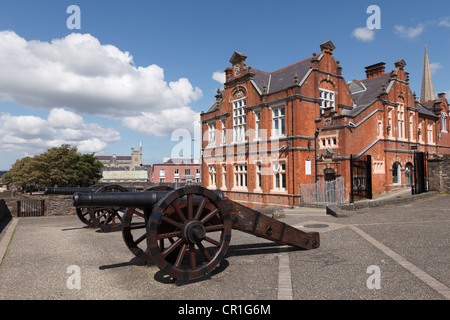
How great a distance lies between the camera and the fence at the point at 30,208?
15.2 m

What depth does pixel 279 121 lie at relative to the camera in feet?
69.5

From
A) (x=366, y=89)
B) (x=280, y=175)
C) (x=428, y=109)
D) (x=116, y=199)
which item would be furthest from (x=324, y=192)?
(x=428, y=109)

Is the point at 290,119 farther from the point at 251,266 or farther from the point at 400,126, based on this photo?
the point at 251,266

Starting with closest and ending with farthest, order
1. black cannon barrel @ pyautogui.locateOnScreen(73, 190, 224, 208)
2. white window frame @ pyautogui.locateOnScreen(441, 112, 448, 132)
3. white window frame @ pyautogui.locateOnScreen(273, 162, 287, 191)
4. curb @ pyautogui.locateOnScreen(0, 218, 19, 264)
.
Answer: black cannon barrel @ pyautogui.locateOnScreen(73, 190, 224, 208) < curb @ pyautogui.locateOnScreen(0, 218, 19, 264) < white window frame @ pyautogui.locateOnScreen(273, 162, 287, 191) < white window frame @ pyautogui.locateOnScreen(441, 112, 448, 132)

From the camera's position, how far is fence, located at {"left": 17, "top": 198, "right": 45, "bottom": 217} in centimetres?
1520

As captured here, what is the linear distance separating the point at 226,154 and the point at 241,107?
4.25m

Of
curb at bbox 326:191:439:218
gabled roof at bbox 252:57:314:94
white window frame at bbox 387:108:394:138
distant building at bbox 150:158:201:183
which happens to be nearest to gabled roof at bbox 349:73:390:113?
white window frame at bbox 387:108:394:138

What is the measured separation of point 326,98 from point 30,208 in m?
19.8

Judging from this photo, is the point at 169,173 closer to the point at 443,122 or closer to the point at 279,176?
the point at 279,176

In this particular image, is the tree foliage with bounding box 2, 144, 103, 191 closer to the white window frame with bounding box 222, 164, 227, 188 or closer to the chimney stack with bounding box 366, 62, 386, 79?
the white window frame with bounding box 222, 164, 227, 188

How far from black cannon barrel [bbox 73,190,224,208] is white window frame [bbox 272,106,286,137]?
16.2 metres

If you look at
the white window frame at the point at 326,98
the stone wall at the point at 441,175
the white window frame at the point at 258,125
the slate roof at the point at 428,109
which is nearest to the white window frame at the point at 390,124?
the stone wall at the point at 441,175

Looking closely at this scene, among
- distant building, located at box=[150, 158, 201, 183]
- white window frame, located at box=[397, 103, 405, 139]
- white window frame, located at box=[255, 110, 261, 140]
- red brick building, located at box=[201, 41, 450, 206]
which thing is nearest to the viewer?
red brick building, located at box=[201, 41, 450, 206]

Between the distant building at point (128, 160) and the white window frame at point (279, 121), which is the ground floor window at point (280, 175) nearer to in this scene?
the white window frame at point (279, 121)
